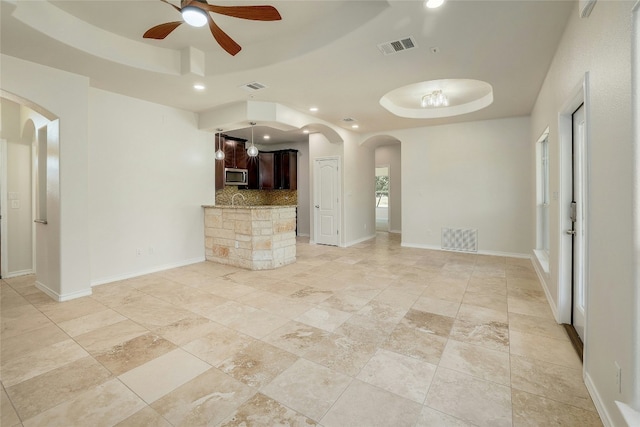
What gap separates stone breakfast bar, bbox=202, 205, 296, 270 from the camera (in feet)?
16.4

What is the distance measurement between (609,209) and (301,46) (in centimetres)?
306

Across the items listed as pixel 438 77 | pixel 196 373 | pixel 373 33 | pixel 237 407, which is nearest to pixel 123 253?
pixel 196 373

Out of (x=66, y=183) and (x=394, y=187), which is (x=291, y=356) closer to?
(x=66, y=183)

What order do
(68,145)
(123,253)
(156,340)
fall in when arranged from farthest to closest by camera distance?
(123,253)
(68,145)
(156,340)

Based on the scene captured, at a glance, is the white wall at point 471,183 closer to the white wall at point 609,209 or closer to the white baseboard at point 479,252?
the white baseboard at point 479,252

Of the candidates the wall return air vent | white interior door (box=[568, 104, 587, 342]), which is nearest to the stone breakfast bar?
Result: the wall return air vent

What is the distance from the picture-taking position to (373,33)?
2822 mm

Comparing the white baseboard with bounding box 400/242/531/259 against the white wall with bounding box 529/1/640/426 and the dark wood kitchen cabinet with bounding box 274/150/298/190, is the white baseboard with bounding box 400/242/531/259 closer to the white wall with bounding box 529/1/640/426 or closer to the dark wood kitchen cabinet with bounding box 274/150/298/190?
the dark wood kitchen cabinet with bounding box 274/150/298/190

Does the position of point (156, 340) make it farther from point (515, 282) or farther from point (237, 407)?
point (515, 282)

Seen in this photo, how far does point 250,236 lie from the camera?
4.98 metres

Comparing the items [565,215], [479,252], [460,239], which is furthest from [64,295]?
[479,252]

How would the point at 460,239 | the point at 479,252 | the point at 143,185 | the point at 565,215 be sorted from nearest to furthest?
the point at 565,215 → the point at 143,185 → the point at 479,252 → the point at 460,239

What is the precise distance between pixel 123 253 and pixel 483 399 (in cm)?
495

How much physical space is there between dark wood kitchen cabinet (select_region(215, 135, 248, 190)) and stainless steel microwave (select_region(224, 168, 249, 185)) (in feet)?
0.35
